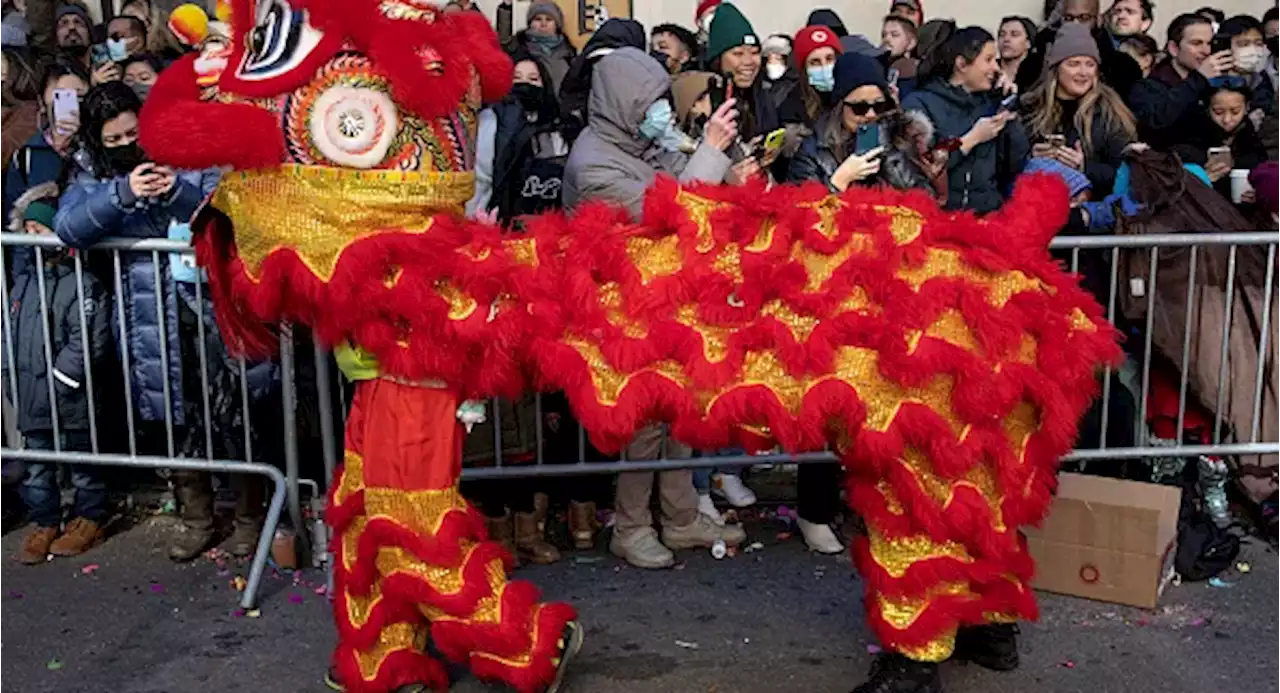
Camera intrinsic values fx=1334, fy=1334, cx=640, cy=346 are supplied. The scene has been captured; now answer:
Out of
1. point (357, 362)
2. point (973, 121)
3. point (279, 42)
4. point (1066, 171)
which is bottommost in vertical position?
point (357, 362)

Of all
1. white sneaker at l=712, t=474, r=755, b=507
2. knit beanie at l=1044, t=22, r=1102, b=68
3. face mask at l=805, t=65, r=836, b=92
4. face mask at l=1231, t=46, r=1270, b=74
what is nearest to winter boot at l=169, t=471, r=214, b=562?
white sneaker at l=712, t=474, r=755, b=507

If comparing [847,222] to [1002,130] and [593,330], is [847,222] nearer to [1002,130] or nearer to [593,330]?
[593,330]

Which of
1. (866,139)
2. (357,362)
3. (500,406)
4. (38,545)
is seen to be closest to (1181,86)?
(866,139)

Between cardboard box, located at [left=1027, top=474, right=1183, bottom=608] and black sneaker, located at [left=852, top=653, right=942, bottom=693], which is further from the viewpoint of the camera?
cardboard box, located at [left=1027, top=474, right=1183, bottom=608]

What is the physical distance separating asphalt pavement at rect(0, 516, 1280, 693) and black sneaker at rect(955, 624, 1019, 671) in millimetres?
46

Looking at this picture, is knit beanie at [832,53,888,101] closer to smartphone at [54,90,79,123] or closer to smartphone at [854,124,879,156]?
smartphone at [854,124,879,156]

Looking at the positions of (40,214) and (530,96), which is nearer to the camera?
(40,214)

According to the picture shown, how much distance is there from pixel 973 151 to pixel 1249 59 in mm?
2657

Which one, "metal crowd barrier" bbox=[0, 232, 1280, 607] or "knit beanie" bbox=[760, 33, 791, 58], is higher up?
"knit beanie" bbox=[760, 33, 791, 58]

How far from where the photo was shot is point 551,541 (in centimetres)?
535

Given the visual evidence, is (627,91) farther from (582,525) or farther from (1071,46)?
(1071,46)

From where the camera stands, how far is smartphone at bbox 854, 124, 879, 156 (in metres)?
4.98

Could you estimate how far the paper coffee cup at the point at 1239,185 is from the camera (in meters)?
5.49

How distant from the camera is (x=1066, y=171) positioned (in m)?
5.64
